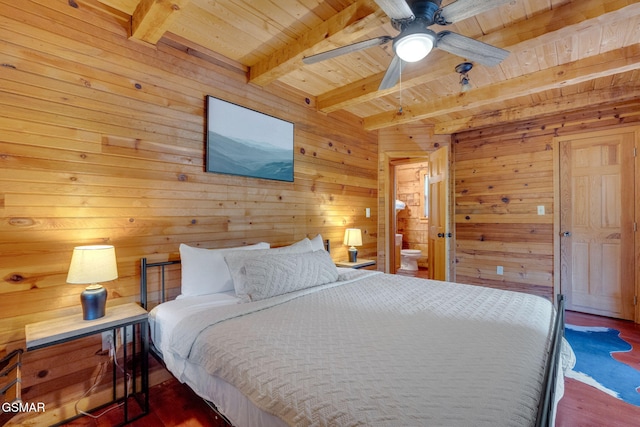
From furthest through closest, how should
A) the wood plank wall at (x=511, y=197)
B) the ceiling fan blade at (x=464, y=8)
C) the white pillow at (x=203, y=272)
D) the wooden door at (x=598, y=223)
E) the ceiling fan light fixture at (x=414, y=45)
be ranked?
the wood plank wall at (x=511, y=197) < the wooden door at (x=598, y=223) < the white pillow at (x=203, y=272) < the ceiling fan light fixture at (x=414, y=45) < the ceiling fan blade at (x=464, y=8)

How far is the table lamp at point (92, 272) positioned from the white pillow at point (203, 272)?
468 mm

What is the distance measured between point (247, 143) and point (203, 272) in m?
1.23

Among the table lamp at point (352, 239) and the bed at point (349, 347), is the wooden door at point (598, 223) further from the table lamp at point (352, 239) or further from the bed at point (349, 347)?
the table lamp at point (352, 239)

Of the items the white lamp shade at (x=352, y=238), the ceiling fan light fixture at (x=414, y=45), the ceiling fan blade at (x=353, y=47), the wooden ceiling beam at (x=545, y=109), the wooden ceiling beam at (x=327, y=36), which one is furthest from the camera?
the white lamp shade at (x=352, y=238)

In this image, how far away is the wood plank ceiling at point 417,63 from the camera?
1946 millimetres

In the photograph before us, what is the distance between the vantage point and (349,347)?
1.25 metres

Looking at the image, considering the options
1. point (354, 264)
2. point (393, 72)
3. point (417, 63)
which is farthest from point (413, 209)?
point (393, 72)

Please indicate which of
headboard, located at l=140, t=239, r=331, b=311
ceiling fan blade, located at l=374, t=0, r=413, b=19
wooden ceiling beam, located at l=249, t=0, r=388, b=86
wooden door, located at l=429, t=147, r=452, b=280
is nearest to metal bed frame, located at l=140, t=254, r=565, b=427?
headboard, located at l=140, t=239, r=331, b=311

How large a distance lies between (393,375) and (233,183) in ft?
6.97

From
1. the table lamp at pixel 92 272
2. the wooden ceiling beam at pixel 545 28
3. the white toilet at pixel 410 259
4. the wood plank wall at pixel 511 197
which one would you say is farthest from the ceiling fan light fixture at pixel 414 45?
the white toilet at pixel 410 259

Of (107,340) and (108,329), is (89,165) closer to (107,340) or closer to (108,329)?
(108,329)

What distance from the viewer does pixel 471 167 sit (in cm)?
444

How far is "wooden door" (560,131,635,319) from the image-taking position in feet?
11.2

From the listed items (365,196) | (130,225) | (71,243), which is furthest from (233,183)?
(365,196)
